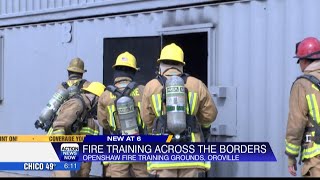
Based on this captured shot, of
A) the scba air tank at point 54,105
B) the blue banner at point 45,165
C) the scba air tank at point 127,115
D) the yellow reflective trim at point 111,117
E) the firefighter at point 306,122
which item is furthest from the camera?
the scba air tank at point 54,105

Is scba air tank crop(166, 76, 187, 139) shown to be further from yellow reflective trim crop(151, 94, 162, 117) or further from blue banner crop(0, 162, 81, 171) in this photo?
blue banner crop(0, 162, 81, 171)

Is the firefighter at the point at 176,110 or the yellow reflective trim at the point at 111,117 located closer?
the firefighter at the point at 176,110

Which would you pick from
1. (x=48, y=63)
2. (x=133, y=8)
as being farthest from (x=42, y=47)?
(x=133, y=8)

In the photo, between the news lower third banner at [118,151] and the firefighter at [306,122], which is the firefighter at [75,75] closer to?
the news lower third banner at [118,151]

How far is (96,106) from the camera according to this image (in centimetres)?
677

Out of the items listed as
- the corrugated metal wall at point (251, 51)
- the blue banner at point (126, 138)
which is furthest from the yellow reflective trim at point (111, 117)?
the corrugated metal wall at point (251, 51)

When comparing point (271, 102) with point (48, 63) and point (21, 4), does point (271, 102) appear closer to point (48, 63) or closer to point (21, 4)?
point (48, 63)

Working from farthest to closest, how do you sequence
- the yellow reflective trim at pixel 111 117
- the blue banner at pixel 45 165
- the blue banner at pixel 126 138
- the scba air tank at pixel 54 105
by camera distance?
1. the scba air tank at pixel 54 105
2. the blue banner at pixel 45 165
3. the yellow reflective trim at pixel 111 117
4. the blue banner at pixel 126 138

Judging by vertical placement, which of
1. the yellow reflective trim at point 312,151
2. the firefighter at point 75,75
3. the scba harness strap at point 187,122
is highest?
the firefighter at point 75,75

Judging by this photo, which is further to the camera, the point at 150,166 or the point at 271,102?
the point at 271,102

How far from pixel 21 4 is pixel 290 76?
5.65 m

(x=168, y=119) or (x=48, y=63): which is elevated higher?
(x=48, y=63)

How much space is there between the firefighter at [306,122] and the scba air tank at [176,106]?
3.22 ft

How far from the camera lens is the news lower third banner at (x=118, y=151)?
5.32m
